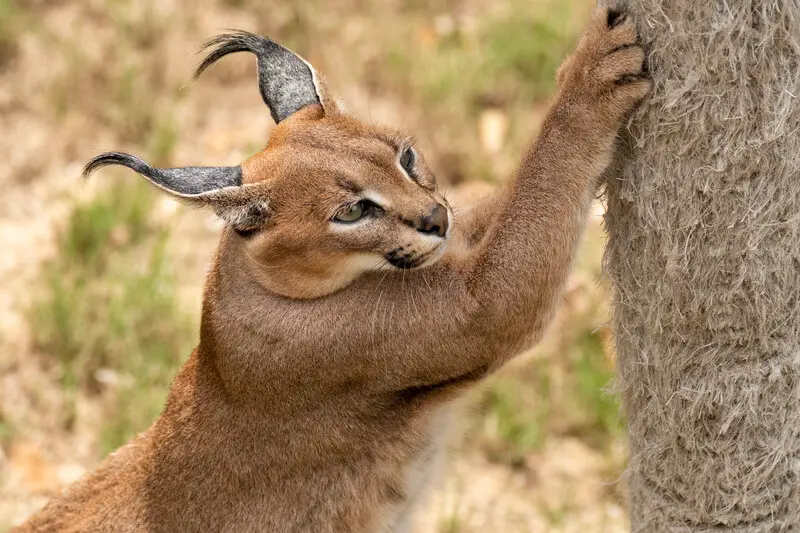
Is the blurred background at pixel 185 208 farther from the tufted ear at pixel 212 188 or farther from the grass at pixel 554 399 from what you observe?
the tufted ear at pixel 212 188

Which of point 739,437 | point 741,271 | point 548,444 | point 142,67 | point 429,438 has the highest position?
point 142,67

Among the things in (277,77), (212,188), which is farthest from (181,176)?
(277,77)

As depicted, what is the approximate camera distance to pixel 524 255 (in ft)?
10.8

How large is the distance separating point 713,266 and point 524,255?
0.54 meters

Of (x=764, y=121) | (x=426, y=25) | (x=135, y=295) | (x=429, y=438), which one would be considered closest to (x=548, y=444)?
(x=429, y=438)

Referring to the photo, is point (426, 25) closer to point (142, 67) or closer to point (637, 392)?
point (142, 67)

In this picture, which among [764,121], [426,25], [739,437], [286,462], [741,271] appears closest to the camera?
[764,121]

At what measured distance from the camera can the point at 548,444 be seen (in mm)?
5340

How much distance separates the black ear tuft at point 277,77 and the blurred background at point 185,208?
3.80ft

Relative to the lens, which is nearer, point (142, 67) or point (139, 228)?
point (139, 228)

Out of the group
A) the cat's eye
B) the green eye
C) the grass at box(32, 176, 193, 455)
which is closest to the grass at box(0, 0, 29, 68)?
the grass at box(32, 176, 193, 455)

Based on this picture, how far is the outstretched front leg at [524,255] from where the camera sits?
3152 millimetres

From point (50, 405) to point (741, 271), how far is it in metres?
3.58

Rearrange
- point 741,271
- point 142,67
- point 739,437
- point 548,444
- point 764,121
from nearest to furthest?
point 764,121 → point 741,271 → point 739,437 → point 548,444 → point 142,67
